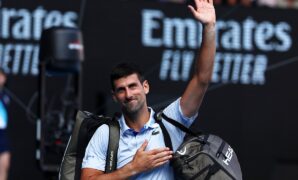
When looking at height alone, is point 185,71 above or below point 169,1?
below

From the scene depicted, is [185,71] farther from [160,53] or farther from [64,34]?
[64,34]

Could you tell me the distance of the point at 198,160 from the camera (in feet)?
15.4

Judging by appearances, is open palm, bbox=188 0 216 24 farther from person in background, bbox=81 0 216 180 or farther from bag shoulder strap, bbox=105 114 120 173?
bag shoulder strap, bbox=105 114 120 173

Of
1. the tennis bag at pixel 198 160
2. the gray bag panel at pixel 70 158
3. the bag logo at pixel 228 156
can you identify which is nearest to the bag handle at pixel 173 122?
the tennis bag at pixel 198 160

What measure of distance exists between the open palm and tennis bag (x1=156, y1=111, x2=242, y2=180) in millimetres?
523

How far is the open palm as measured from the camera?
4.77m

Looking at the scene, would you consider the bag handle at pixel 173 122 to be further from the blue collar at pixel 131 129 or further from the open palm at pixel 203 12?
the open palm at pixel 203 12

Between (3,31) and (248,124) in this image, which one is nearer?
(3,31)

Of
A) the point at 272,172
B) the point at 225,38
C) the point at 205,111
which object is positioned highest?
the point at 225,38

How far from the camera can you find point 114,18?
32.7 feet

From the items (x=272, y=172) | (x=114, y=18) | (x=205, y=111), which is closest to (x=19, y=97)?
(x=114, y=18)

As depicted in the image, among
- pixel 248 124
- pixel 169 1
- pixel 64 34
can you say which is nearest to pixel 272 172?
pixel 248 124

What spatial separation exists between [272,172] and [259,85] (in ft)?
3.13

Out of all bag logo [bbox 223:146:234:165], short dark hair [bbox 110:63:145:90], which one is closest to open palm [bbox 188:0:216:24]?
short dark hair [bbox 110:63:145:90]
